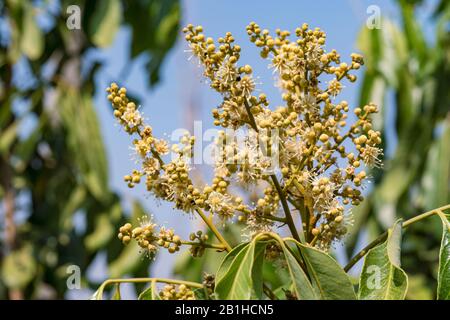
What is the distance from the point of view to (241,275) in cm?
107

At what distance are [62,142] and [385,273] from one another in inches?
127

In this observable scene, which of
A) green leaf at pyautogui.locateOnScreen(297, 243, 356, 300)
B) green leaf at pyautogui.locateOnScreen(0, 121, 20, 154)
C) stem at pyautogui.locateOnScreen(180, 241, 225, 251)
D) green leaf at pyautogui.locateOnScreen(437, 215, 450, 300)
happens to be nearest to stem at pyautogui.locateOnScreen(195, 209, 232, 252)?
stem at pyautogui.locateOnScreen(180, 241, 225, 251)

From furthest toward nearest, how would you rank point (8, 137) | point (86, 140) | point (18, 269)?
point (8, 137)
point (18, 269)
point (86, 140)

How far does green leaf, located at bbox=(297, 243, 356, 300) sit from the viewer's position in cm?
112

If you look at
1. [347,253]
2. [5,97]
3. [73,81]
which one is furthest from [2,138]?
[347,253]

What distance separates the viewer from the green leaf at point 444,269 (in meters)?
1.15

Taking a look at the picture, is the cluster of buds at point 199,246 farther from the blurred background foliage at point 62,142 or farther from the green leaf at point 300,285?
the blurred background foliage at point 62,142

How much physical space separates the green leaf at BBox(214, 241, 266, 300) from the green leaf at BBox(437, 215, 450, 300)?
10.2 inches

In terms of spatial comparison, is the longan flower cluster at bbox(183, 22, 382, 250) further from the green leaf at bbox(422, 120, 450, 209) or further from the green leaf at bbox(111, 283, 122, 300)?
the green leaf at bbox(422, 120, 450, 209)

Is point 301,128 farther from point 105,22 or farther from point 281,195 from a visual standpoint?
point 105,22

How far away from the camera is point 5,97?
4027mm

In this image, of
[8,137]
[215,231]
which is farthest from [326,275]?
[8,137]

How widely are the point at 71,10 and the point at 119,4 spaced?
0.76 ft

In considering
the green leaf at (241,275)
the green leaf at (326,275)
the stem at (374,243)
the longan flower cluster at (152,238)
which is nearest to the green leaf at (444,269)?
the stem at (374,243)
